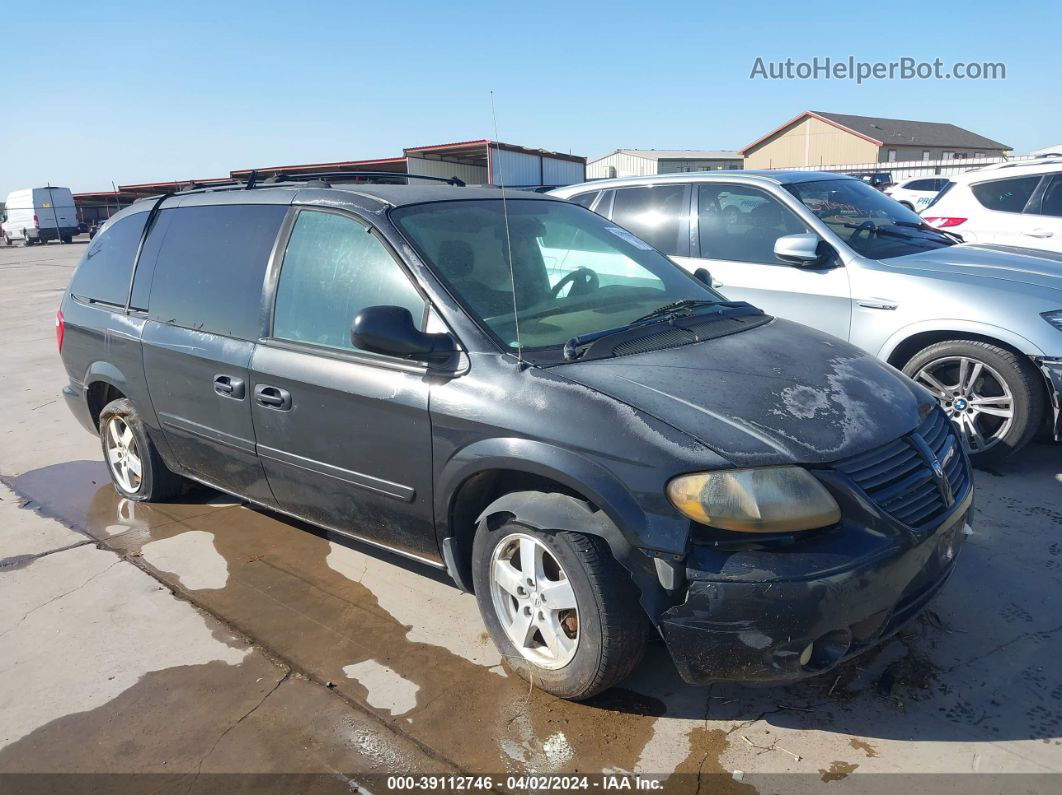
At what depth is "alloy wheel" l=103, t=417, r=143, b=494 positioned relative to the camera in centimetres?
462

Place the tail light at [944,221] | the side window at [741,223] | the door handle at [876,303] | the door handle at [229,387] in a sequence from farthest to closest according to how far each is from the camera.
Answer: the tail light at [944,221], the side window at [741,223], the door handle at [876,303], the door handle at [229,387]

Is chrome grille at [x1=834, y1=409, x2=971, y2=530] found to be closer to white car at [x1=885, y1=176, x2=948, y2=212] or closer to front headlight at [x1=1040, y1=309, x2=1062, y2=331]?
front headlight at [x1=1040, y1=309, x2=1062, y2=331]

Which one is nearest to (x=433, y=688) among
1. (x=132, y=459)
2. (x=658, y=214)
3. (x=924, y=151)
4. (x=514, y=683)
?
(x=514, y=683)

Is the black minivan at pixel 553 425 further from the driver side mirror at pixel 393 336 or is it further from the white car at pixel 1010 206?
the white car at pixel 1010 206

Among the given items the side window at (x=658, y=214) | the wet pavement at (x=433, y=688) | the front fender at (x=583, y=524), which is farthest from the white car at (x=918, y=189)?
the front fender at (x=583, y=524)

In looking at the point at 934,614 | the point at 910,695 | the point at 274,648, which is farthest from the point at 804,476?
the point at 274,648

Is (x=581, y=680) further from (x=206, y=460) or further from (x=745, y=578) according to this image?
(x=206, y=460)

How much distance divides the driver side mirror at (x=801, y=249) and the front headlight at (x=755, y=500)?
9.65 ft

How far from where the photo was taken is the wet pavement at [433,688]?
8.18ft

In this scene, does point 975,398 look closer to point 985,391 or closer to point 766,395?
point 985,391

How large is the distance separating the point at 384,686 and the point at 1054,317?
4.01 m

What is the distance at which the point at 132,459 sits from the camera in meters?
4.66

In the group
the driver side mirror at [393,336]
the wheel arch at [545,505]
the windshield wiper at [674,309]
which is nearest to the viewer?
the wheel arch at [545,505]

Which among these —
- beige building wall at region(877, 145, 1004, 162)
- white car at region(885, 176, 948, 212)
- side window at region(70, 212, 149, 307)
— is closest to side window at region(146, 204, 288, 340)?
side window at region(70, 212, 149, 307)
